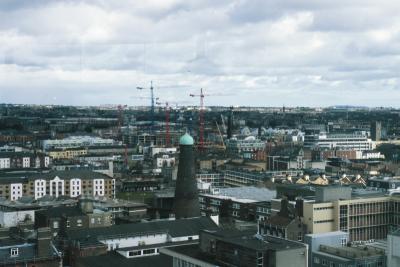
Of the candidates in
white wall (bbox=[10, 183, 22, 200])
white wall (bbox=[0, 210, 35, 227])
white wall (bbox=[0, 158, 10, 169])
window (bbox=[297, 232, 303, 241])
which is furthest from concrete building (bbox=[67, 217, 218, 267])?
white wall (bbox=[0, 158, 10, 169])

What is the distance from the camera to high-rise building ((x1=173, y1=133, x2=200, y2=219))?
5162 cm

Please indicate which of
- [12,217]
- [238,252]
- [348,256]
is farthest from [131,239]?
[12,217]

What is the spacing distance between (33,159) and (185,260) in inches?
3278

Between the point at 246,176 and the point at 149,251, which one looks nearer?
the point at 149,251

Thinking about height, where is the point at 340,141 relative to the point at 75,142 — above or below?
above

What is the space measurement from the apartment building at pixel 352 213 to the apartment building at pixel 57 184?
123 ft

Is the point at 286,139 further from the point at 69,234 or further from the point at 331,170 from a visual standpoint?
the point at 69,234

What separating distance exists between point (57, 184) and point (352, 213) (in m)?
42.9

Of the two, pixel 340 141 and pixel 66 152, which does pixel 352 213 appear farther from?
pixel 340 141

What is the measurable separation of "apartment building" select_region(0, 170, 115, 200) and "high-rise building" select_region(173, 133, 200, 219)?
31177mm

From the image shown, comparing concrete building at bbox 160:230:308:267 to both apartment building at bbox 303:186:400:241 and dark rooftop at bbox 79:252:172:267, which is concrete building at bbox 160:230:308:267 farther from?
apartment building at bbox 303:186:400:241

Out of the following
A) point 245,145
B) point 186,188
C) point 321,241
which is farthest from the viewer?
point 245,145

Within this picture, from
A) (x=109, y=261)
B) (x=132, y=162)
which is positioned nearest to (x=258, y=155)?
(x=132, y=162)

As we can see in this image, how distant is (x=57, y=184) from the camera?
83.9 meters
